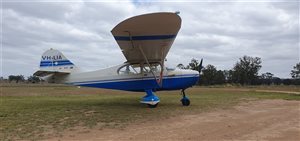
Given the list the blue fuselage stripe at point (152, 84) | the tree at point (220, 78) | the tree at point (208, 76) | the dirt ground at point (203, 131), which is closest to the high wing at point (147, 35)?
the blue fuselage stripe at point (152, 84)

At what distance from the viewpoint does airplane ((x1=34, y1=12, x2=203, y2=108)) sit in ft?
40.6

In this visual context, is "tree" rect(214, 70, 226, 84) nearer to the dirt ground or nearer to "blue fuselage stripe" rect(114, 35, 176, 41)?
"blue fuselage stripe" rect(114, 35, 176, 41)

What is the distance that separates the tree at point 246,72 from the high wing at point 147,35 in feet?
290

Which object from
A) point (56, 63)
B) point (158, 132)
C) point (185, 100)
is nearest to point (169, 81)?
point (185, 100)

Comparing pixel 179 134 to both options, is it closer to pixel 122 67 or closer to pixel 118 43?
pixel 118 43

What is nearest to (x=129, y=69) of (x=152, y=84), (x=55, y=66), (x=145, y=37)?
(x=152, y=84)

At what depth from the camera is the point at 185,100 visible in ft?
49.6

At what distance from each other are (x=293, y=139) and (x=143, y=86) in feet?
29.3

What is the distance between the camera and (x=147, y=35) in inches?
476

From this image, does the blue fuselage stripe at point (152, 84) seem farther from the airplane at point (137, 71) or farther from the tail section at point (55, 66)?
the tail section at point (55, 66)

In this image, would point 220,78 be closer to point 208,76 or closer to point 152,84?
point 208,76

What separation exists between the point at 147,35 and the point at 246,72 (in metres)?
92.2

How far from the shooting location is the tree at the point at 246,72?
324ft

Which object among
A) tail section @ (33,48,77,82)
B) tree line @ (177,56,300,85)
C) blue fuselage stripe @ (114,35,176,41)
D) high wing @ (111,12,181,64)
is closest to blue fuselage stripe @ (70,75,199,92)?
high wing @ (111,12,181,64)
